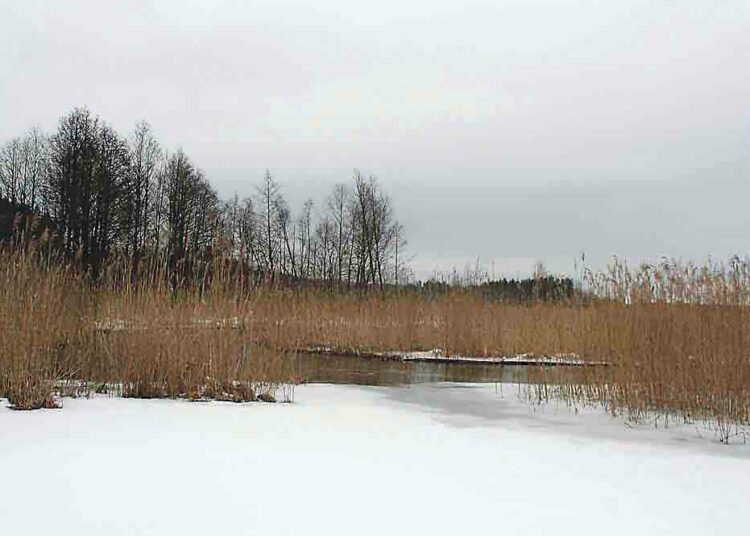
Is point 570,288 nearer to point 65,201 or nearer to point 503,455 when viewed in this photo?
point 503,455

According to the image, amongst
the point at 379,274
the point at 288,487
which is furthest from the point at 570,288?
the point at 379,274

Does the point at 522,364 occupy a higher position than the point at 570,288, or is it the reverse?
the point at 570,288

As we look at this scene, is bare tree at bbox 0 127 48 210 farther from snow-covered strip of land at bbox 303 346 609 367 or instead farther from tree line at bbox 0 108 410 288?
snow-covered strip of land at bbox 303 346 609 367

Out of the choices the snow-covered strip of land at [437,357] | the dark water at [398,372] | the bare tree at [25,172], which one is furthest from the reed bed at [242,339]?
the bare tree at [25,172]

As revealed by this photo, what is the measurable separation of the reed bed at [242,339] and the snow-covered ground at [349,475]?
52cm

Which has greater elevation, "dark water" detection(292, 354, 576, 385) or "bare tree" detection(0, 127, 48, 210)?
"bare tree" detection(0, 127, 48, 210)

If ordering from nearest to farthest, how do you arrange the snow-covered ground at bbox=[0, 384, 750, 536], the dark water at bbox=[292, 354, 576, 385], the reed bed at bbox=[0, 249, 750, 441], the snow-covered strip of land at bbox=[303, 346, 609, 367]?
the snow-covered ground at bbox=[0, 384, 750, 536] < the reed bed at bbox=[0, 249, 750, 441] < the dark water at bbox=[292, 354, 576, 385] < the snow-covered strip of land at bbox=[303, 346, 609, 367]

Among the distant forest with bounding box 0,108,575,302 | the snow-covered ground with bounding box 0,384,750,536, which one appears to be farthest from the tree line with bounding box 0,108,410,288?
the snow-covered ground with bounding box 0,384,750,536

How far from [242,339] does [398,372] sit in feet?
15.6

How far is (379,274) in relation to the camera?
3362cm

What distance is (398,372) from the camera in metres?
12.5

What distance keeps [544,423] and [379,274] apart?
2647 centimetres

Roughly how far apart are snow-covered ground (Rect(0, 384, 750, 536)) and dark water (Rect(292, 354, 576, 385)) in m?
3.36

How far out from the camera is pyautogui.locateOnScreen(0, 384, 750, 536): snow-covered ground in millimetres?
3701
